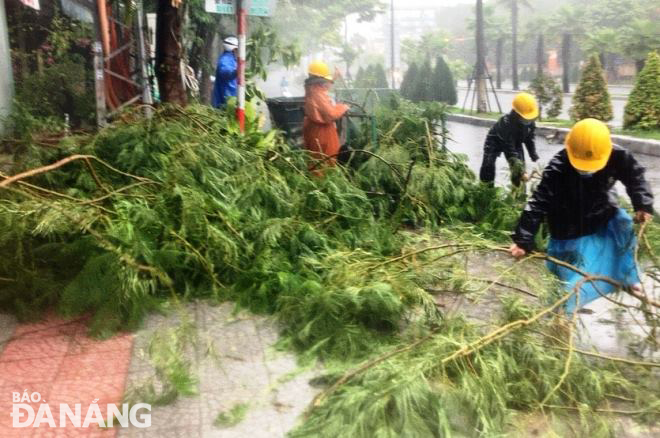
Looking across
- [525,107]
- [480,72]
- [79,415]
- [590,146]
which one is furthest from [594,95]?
[79,415]

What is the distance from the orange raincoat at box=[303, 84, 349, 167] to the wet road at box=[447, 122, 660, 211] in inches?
49.2

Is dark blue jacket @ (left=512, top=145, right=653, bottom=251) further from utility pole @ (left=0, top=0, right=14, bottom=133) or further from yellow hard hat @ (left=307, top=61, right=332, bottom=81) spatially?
utility pole @ (left=0, top=0, right=14, bottom=133)

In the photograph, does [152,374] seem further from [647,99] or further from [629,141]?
[647,99]

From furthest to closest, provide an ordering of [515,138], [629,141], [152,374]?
[629,141], [515,138], [152,374]

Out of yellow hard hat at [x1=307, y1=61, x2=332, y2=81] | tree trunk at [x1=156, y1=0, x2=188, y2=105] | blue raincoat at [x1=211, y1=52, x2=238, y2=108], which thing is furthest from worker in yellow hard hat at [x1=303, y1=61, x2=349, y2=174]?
blue raincoat at [x1=211, y1=52, x2=238, y2=108]

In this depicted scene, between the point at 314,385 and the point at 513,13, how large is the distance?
51.1 metres

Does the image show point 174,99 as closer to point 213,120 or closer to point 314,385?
point 213,120

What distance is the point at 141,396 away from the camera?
2.87 metres

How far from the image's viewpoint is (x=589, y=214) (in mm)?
3467

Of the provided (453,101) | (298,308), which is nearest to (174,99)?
(298,308)

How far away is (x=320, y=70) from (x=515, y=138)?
82.1 inches

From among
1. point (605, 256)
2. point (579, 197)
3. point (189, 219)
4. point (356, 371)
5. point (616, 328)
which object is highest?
point (579, 197)

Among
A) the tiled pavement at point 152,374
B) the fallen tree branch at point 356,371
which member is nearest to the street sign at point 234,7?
the tiled pavement at point 152,374

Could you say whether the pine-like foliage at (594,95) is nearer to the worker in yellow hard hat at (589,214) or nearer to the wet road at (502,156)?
the wet road at (502,156)
